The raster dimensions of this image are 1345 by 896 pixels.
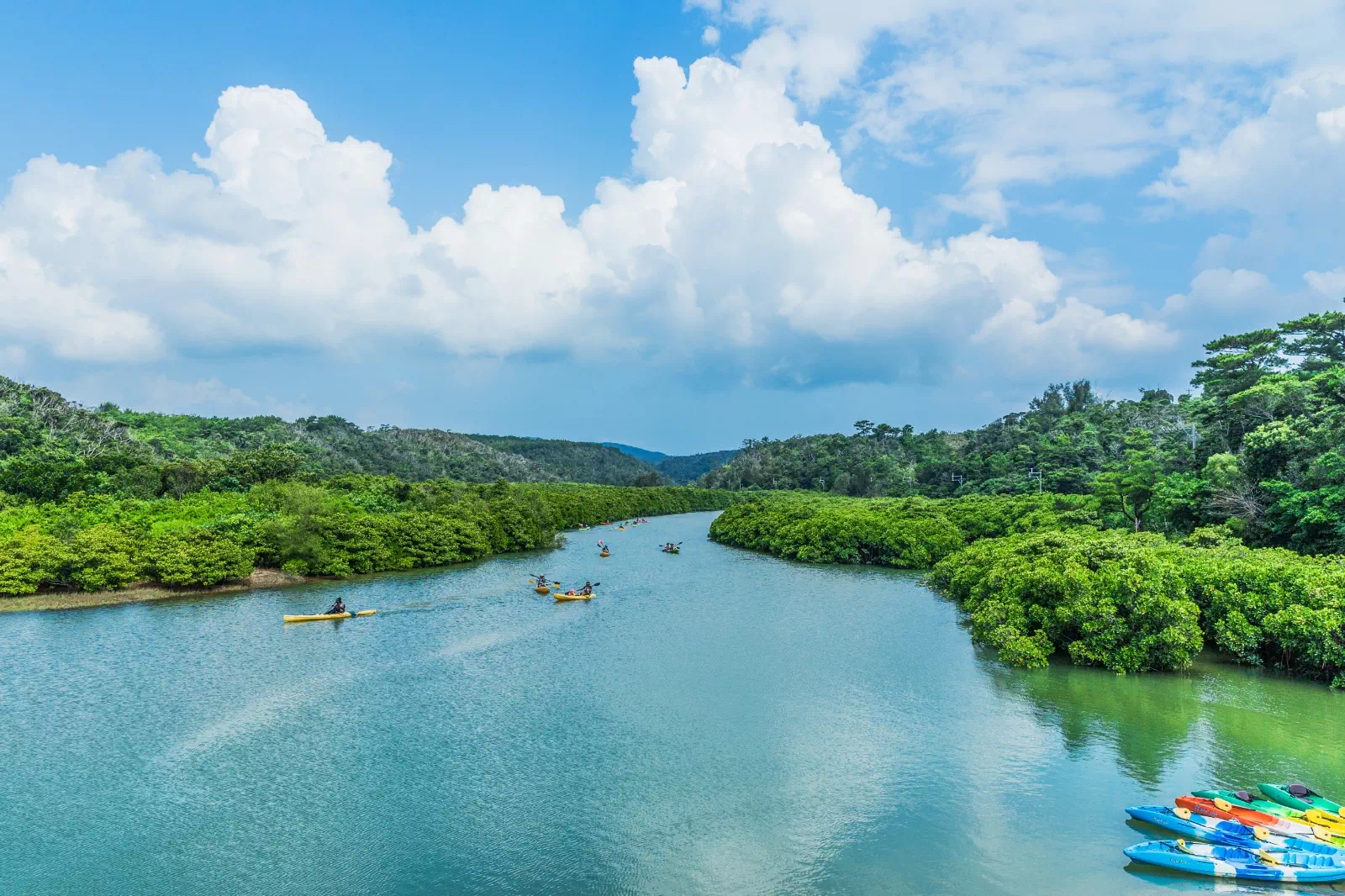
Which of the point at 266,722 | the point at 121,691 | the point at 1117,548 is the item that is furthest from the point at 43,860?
the point at 1117,548

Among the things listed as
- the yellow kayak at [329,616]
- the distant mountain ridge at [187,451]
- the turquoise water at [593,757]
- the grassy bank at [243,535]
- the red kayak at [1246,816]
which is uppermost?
the distant mountain ridge at [187,451]

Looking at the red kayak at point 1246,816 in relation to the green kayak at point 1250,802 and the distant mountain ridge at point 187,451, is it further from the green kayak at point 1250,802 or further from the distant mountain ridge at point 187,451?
the distant mountain ridge at point 187,451

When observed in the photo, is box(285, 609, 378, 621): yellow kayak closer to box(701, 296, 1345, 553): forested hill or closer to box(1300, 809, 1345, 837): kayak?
box(1300, 809, 1345, 837): kayak

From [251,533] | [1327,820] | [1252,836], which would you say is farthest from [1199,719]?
[251,533]

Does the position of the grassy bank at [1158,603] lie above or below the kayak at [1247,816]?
above

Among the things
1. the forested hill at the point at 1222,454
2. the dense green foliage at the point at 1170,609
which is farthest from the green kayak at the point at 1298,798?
the forested hill at the point at 1222,454

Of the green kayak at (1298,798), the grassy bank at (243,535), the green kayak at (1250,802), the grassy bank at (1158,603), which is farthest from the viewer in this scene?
the grassy bank at (243,535)
